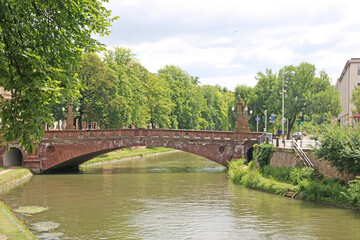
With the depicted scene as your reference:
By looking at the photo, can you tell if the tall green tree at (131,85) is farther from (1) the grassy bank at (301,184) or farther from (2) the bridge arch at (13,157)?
(1) the grassy bank at (301,184)

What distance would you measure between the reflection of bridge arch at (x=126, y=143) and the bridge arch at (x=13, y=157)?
283cm

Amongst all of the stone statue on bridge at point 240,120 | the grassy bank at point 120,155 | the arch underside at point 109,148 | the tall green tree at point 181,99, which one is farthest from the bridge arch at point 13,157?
the tall green tree at point 181,99

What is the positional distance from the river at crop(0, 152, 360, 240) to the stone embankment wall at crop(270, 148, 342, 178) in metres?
2.83

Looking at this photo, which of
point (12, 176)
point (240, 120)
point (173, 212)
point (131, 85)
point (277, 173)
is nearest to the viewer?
point (173, 212)

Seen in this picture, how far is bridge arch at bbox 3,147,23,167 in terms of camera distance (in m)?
44.1

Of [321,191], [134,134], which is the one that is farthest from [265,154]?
[134,134]

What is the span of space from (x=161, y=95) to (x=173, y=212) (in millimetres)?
45976

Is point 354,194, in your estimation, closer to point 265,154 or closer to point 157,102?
point 265,154

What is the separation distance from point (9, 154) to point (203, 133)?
18488mm

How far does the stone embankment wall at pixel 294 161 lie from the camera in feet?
92.9

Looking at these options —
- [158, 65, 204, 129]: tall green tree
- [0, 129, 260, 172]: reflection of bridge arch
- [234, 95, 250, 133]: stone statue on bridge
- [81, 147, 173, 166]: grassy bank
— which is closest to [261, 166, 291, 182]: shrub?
[0, 129, 260, 172]: reflection of bridge arch

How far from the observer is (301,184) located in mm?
28406

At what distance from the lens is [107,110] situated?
53.6 metres

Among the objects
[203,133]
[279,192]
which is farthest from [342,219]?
[203,133]
